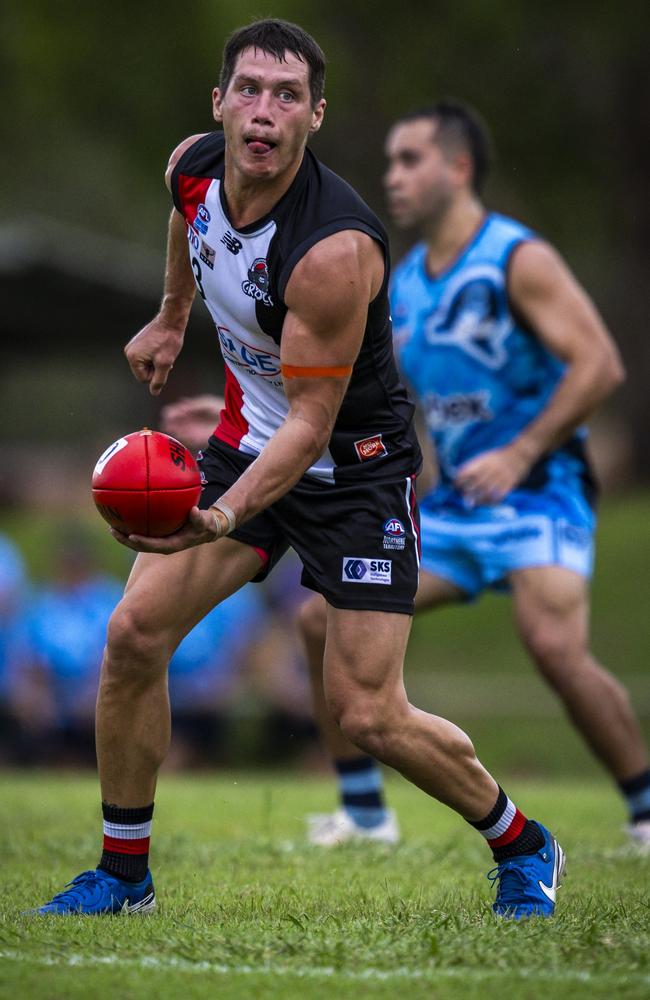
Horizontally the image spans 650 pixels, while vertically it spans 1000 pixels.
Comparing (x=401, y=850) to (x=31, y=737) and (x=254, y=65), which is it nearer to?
(x=254, y=65)

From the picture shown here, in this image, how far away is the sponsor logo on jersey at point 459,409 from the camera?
690 centimetres

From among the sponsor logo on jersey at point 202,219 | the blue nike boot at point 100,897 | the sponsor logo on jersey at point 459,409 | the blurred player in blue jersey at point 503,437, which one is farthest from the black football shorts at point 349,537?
the sponsor logo on jersey at point 459,409

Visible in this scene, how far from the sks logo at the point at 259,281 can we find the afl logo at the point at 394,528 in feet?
2.61

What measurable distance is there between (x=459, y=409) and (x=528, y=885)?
291 cm

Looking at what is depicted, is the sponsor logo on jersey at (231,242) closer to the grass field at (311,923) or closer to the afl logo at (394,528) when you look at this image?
the afl logo at (394,528)

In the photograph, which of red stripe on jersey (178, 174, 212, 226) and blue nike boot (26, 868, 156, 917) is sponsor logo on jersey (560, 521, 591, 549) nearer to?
red stripe on jersey (178, 174, 212, 226)

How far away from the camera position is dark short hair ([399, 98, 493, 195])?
7297 mm

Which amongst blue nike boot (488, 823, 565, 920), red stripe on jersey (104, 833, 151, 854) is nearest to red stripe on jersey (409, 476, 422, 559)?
blue nike boot (488, 823, 565, 920)

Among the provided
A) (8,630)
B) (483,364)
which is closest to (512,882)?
(483,364)

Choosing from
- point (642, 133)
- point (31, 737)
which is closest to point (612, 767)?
point (31, 737)

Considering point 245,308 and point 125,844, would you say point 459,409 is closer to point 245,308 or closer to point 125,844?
point 245,308

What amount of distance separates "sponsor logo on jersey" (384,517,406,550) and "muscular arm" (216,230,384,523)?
16.0 inches

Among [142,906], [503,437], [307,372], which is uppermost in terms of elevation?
[307,372]

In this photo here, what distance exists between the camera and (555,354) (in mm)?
6672
